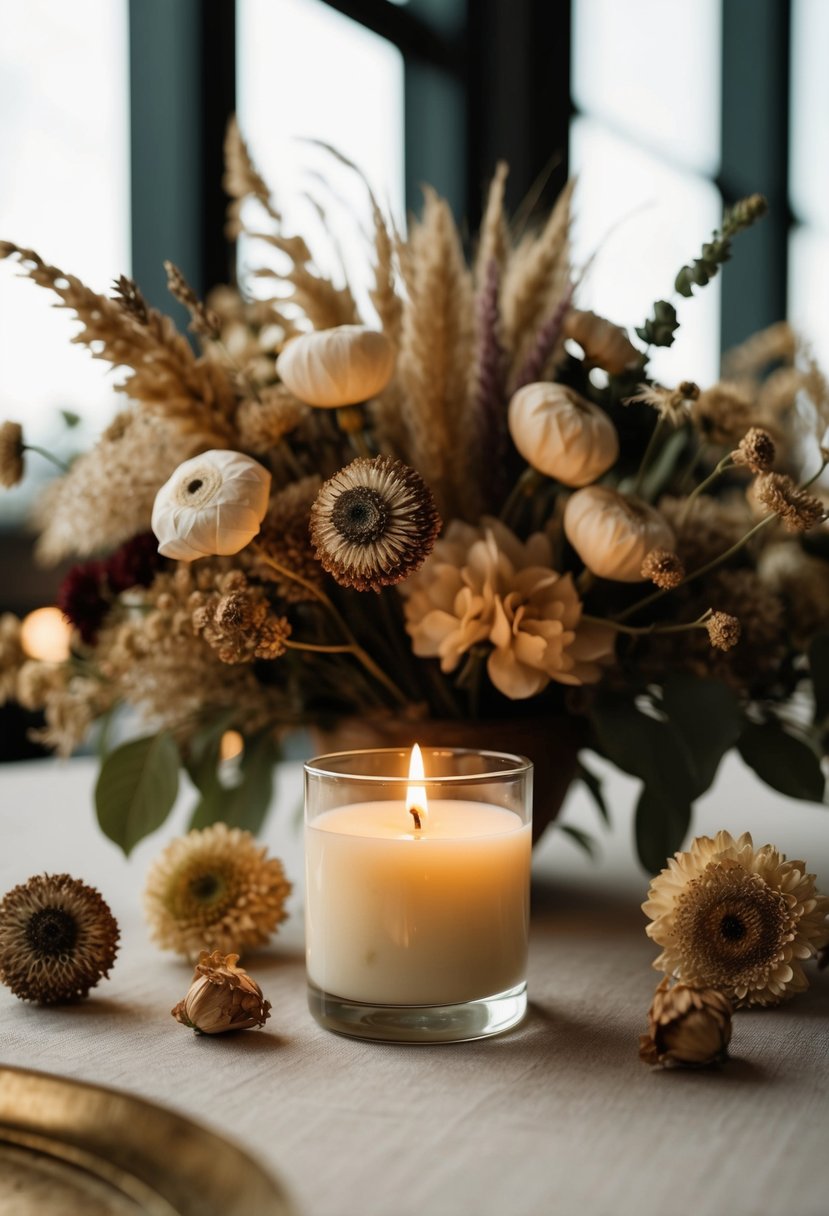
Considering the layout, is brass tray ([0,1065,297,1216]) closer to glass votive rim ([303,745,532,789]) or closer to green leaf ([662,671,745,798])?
glass votive rim ([303,745,532,789])

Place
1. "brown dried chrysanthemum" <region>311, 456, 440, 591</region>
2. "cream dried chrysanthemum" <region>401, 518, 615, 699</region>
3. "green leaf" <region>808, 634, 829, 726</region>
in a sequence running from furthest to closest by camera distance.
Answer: "green leaf" <region>808, 634, 829, 726</region> → "cream dried chrysanthemum" <region>401, 518, 615, 699</region> → "brown dried chrysanthemum" <region>311, 456, 440, 591</region>

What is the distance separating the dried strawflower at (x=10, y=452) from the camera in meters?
0.62

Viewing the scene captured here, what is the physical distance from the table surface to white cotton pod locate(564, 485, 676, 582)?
20 cm

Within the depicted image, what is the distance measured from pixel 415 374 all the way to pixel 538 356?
69 mm

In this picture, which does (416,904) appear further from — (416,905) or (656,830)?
(656,830)

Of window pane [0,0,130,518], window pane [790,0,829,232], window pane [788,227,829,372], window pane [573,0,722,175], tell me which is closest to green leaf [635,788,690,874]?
window pane [0,0,130,518]

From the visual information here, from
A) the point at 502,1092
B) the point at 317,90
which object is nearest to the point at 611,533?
the point at 502,1092

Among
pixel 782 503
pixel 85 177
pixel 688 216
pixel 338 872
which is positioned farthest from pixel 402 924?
pixel 688 216

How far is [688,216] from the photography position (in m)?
3.54

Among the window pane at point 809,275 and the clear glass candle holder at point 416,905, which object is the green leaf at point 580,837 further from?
the window pane at point 809,275

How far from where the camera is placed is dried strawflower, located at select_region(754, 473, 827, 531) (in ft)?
1.66

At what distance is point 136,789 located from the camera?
66 cm

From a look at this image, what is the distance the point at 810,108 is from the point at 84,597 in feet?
13.8

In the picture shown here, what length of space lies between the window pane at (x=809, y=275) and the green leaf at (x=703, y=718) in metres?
3.72
